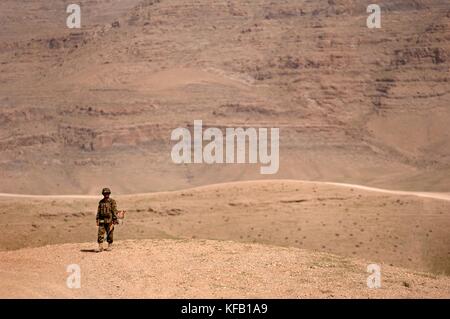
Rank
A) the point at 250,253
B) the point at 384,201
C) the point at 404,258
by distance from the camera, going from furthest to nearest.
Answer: the point at 384,201, the point at 404,258, the point at 250,253

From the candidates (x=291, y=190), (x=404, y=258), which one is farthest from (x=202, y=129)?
(x=404, y=258)

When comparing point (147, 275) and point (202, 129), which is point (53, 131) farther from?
point (147, 275)

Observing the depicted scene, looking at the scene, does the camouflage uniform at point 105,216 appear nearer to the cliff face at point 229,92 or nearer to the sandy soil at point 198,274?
the sandy soil at point 198,274

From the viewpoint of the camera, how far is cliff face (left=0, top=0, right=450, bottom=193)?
343 feet

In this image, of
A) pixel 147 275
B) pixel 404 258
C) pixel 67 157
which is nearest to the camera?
pixel 147 275

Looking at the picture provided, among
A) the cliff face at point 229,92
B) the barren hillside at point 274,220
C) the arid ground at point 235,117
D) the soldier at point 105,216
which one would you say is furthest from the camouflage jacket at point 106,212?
the cliff face at point 229,92

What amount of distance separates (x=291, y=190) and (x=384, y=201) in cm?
393

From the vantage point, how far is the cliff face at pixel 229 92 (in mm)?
104688

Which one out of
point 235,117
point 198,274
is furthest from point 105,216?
point 235,117

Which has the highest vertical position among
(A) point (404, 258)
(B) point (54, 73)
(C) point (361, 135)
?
(B) point (54, 73)

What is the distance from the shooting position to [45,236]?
3331 cm

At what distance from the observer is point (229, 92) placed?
12050 cm

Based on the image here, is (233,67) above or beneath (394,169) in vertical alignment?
above

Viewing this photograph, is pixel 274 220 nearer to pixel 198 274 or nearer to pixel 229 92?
pixel 198 274
